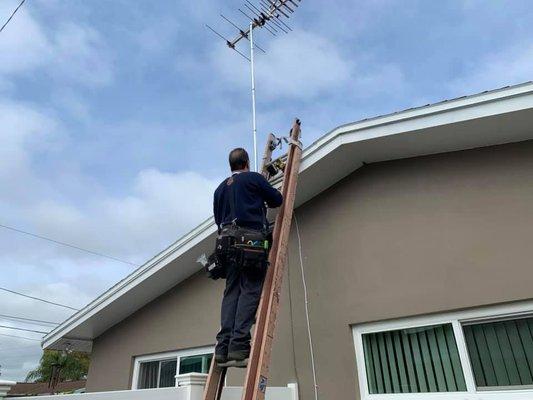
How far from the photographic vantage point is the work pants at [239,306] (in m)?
2.61

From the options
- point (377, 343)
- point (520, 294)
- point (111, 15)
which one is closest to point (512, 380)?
point (520, 294)

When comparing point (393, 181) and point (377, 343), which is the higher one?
point (393, 181)

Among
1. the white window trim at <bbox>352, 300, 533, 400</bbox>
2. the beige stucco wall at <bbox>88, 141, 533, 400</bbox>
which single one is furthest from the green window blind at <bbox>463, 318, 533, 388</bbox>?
the beige stucco wall at <bbox>88, 141, 533, 400</bbox>

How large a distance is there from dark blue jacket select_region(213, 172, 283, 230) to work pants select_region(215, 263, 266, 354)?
0.35 meters

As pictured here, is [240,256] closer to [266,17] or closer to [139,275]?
[139,275]

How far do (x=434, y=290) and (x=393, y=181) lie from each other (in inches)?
46.8

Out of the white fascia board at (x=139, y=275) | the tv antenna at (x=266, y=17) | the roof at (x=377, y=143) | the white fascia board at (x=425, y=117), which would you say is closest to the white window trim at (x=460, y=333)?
the roof at (x=377, y=143)

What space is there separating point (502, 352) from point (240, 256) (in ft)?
7.46

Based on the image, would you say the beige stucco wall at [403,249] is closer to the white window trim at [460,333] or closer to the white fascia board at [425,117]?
the white window trim at [460,333]

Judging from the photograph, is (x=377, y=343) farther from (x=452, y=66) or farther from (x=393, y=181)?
(x=452, y=66)

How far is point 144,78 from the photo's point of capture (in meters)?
8.40

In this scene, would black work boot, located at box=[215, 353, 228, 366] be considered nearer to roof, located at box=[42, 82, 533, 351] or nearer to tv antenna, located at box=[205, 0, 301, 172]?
roof, located at box=[42, 82, 533, 351]

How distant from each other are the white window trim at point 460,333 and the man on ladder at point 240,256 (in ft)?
5.50

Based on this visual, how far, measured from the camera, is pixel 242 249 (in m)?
2.81
